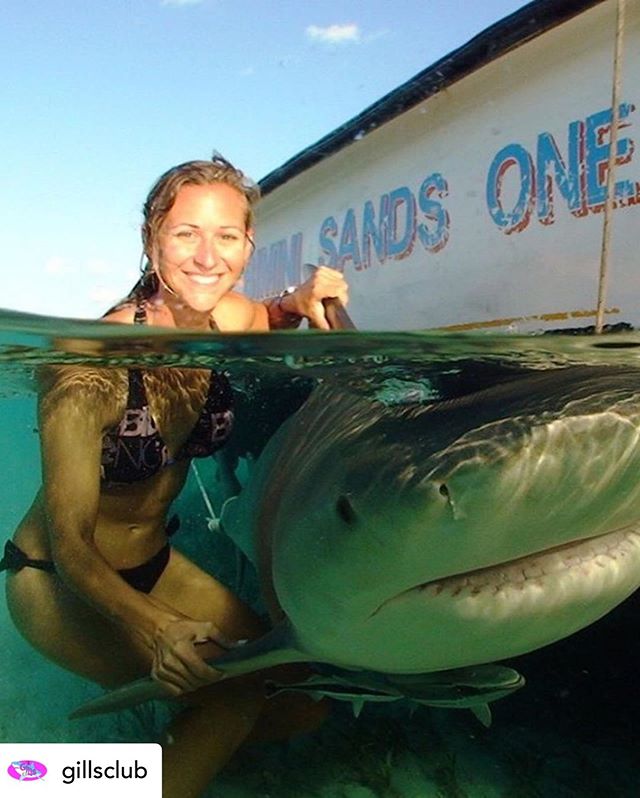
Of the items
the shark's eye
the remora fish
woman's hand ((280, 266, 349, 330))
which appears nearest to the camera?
the remora fish

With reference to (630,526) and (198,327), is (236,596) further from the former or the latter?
(630,526)

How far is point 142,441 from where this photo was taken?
3650mm

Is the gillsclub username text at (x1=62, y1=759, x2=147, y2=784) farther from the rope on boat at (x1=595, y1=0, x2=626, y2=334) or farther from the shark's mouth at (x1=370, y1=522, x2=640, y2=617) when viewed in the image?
the rope on boat at (x1=595, y1=0, x2=626, y2=334)

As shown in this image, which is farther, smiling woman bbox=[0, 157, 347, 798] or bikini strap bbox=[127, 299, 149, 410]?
bikini strap bbox=[127, 299, 149, 410]

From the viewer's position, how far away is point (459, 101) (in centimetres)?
495

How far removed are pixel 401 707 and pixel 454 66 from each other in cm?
437

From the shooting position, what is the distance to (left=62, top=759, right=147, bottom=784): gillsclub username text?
3.59 metres

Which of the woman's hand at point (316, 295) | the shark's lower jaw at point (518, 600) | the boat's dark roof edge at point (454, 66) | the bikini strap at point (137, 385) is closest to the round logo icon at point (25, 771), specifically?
the bikini strap at point (137, 385)

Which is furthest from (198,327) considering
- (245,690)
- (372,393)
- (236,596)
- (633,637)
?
(633,637)

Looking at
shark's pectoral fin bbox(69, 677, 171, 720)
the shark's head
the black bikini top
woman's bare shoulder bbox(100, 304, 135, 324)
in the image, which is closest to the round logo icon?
shark's pectoral fin bbox(69, 677, 171, 720)

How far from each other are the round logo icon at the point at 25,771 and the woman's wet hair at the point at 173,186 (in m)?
2.30

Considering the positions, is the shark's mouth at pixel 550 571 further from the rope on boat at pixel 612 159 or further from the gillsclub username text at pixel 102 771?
the gillsclub username text at pixel 102 771

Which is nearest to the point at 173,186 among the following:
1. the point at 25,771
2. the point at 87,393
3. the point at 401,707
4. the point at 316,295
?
the point at 316,295
